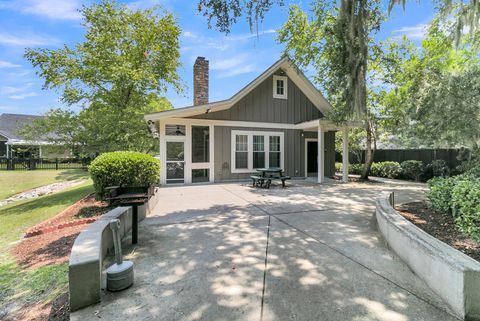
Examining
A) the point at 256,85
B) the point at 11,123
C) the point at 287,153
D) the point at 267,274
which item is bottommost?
the point at 267,274

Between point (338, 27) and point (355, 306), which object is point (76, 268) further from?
point (338, 27)

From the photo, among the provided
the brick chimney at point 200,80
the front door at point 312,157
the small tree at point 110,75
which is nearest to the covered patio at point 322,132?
the front door at point 312,157

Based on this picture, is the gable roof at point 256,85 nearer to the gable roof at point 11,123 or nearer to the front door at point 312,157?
the front door at point 312,157

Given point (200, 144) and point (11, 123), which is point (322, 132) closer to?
point (200, 144)

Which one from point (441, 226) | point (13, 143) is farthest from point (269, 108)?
point (13, 143)

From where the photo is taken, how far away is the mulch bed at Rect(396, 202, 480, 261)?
2.94 meters

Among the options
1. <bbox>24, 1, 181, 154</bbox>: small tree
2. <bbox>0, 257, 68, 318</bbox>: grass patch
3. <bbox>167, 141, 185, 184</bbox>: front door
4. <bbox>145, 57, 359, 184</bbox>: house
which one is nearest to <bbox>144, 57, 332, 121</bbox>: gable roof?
<bbox>145, 57, 359, 184</bbox>: house

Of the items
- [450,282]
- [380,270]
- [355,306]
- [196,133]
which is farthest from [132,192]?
[196,133]

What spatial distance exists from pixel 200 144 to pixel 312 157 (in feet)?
21.3

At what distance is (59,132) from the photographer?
12289 millimetres

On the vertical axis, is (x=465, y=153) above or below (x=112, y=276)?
above

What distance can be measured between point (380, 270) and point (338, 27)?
542cm

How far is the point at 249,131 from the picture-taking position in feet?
38.7

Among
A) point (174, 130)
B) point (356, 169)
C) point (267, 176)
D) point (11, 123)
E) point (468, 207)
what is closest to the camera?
point (468, 207)
